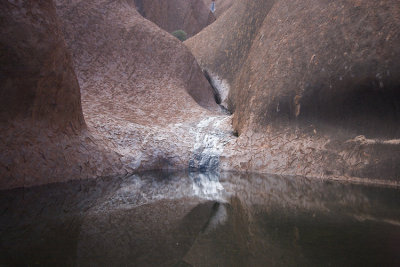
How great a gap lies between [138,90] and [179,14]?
12.9 meters

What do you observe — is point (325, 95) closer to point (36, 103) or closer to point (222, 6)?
point (36, 103)

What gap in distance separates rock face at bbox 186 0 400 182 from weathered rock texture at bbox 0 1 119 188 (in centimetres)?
286

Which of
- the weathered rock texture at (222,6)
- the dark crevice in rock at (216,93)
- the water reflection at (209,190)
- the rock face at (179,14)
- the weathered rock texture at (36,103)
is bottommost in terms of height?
the water reflection at (209,190)

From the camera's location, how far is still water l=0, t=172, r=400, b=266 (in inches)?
55.6

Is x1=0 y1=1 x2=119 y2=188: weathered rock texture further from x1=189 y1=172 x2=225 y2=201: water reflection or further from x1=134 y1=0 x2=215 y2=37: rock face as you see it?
x1=134 y1=0 x2=215 y2=37: rock face

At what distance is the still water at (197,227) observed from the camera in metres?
1.41

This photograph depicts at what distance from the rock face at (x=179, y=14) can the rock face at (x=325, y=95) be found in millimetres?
10621

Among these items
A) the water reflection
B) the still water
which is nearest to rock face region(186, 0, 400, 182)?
the still water

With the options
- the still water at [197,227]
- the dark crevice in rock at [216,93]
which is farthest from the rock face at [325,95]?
the dark crevice in rock at [216,93]

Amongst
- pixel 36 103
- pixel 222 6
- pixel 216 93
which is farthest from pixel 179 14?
pixel 36 103

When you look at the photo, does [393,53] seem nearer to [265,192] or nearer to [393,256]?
[265,192]

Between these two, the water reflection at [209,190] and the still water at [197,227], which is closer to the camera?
the still water at [197,227]

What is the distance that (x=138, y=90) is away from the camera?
6.75 m

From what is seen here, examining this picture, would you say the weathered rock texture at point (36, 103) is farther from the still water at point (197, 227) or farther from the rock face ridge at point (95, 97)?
the still water at point (197, 227)
